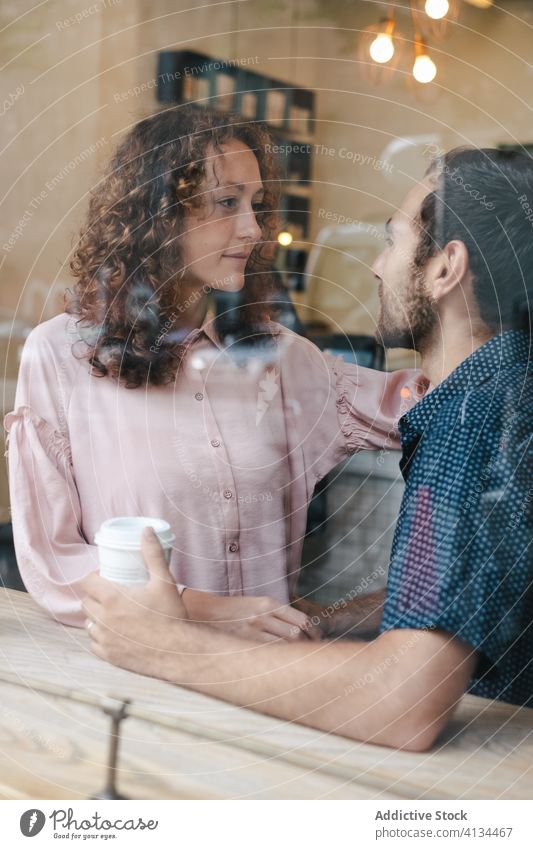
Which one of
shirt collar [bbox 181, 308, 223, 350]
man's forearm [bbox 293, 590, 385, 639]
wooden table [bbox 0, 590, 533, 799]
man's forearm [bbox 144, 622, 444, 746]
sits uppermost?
shirt collar [bbox 181, 308, 223, 350]

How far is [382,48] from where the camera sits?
1.02 meters

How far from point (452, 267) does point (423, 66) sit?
9.4 inches

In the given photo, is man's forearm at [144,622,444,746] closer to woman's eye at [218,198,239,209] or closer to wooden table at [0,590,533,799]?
wooden table at [0,590,533,799]

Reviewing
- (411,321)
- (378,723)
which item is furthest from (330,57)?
(378,723)

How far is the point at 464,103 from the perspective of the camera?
3.42 ft

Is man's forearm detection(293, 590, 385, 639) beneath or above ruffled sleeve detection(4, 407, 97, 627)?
beneath

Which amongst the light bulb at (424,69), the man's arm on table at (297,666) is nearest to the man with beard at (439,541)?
the man's arm on table at (297,666)

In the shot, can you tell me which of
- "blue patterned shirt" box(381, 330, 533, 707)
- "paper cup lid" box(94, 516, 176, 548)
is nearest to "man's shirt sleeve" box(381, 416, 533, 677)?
"blue patterned shirt" box(381, 330, 533, 707)

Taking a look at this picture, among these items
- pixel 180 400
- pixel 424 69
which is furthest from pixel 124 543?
pixel 424 69

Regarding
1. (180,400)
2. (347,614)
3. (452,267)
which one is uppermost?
(452,267)

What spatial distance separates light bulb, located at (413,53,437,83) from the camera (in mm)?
1037

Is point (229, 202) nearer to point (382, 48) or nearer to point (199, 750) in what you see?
Answer: point (382, 48)

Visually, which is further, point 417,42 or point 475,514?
point 417,42

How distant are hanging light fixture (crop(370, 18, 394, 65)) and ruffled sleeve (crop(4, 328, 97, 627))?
462 millimetres
